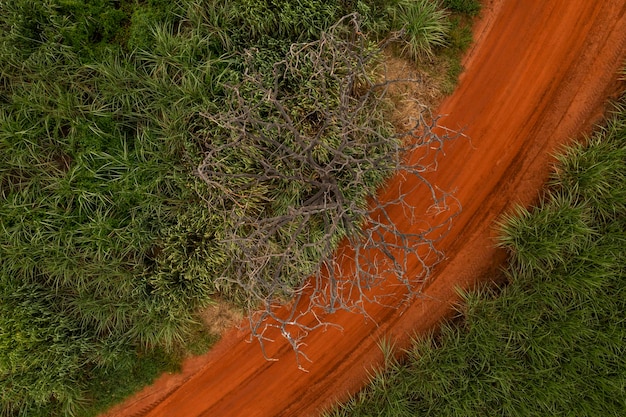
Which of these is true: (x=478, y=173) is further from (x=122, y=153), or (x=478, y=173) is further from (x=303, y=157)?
(x=122, y=153)

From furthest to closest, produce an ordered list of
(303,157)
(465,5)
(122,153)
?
(465,5)
(122,153)
(303,157)

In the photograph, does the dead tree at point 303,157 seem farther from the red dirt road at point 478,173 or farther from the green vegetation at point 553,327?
the green vegetation at point 553,327

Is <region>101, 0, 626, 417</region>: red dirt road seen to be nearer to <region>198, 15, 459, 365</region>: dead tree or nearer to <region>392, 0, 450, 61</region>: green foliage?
<region>392, 0, 450, 61</region>: green foliage

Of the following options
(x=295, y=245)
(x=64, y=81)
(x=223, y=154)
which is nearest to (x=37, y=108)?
(x=64, y=81)

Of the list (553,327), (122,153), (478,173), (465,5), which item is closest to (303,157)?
(122,153)

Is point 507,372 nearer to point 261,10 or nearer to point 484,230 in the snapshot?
point 484,230

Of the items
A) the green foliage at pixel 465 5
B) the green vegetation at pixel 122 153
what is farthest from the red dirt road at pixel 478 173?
the green vegetation at pixel 122 153

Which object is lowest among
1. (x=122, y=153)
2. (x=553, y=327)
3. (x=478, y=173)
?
(x=553, y=327)
